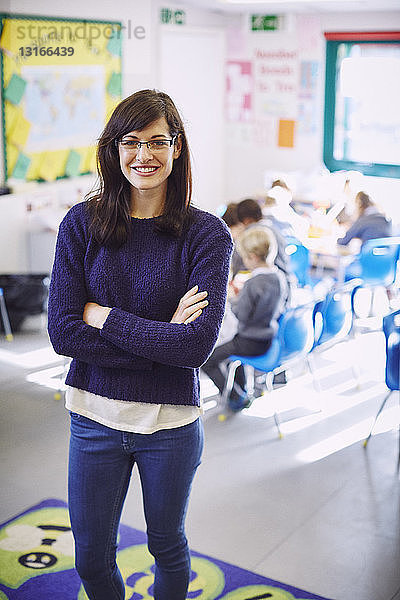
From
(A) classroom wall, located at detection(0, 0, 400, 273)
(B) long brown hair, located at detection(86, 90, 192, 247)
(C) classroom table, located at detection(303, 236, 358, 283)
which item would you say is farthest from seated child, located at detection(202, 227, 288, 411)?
(A) classroom wall, located at detection(0, 0, 400, 273)

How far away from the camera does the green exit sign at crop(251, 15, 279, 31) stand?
8719mm

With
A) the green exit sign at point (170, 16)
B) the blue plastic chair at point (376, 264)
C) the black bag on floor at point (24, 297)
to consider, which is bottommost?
the black bag on floor at point (24, 297)

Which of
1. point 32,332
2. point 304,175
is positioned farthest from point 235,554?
point 304,175

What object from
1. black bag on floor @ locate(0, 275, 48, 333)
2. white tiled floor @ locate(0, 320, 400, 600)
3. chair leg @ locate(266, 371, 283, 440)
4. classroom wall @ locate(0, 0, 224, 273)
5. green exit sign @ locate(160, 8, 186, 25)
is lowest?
white tiled floor @ locate(0, 320, 400, 600)

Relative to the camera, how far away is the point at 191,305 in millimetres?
2104

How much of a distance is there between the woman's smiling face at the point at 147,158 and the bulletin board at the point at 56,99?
10.5ft

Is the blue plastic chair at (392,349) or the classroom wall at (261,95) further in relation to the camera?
the classroom wall at (261,95)

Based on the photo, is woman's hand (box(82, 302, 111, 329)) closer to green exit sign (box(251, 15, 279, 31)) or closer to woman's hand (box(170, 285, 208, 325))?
woman's hand (box(170, 285, 208, 325))

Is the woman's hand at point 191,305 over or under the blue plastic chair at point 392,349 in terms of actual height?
over

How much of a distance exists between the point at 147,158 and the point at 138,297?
0.36 m

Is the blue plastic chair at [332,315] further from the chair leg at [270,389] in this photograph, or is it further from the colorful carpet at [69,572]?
the colorful carpet at [69,572]

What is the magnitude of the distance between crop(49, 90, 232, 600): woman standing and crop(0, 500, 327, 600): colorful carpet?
0.87 metres

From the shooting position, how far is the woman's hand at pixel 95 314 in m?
2.13

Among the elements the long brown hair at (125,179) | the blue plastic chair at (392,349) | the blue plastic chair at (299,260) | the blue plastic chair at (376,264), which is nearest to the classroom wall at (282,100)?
the blue plastic chair at (376,264)
